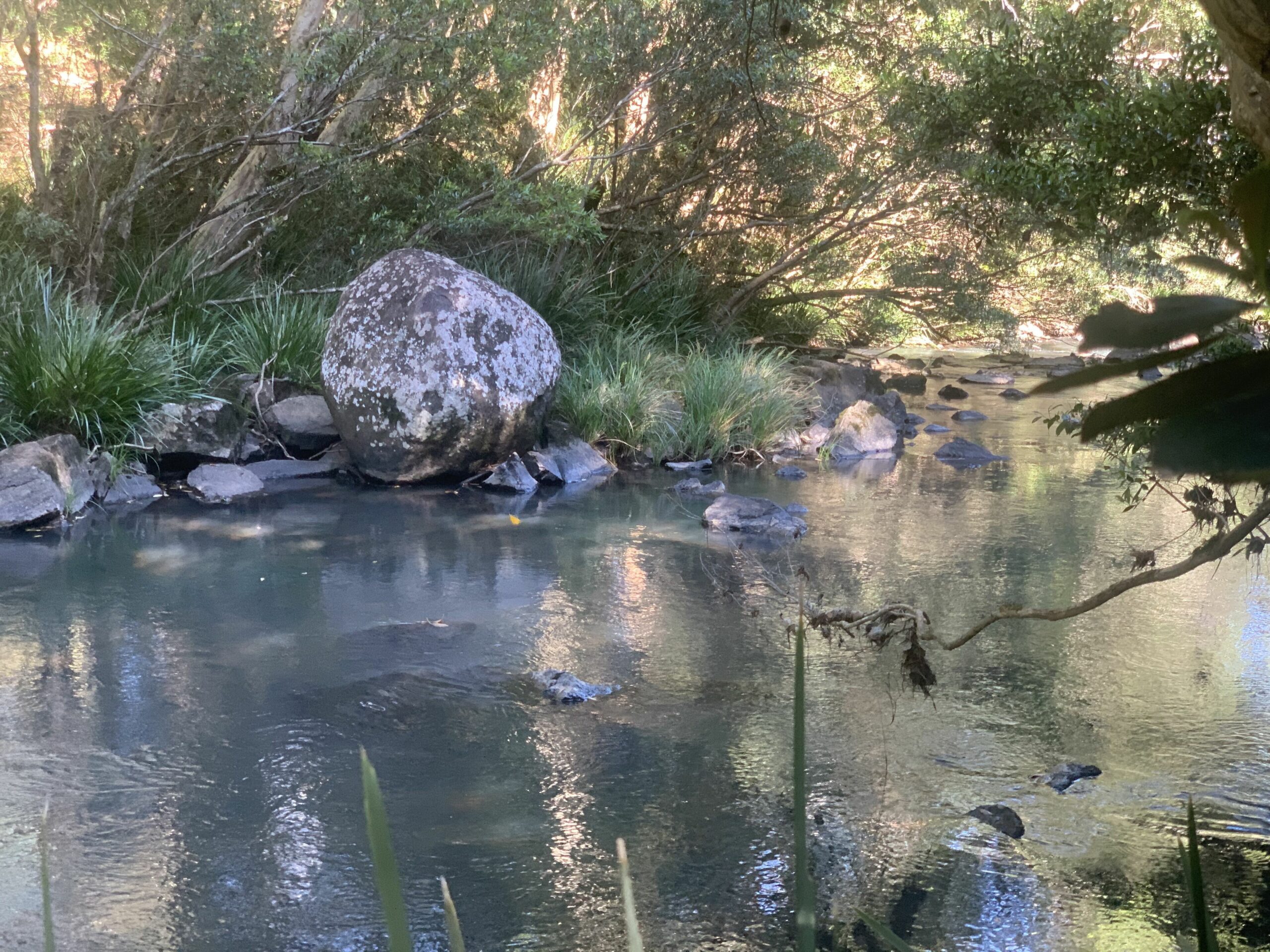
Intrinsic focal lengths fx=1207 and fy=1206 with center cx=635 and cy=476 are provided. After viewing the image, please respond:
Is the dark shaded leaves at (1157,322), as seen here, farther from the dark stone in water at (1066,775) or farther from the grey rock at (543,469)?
the grey rock at (543,469)

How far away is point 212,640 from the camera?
209 inches

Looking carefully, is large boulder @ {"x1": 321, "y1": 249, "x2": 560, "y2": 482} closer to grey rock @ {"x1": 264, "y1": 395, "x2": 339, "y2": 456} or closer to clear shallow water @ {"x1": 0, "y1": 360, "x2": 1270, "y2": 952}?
grey rock @ {"x1": 264, "y1": 395, "x2": 339, "y2": 456}

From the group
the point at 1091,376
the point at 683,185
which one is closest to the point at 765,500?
the point at 683,185

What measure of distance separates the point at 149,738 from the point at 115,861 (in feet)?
3.02

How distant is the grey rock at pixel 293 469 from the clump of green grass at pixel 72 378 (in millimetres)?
816

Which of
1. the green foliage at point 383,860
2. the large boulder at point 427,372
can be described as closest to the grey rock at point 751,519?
the large boulder at point 427,372

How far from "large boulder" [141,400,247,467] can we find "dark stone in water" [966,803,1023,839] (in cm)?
674

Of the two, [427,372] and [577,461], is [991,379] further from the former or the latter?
[427,372]

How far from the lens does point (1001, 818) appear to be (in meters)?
3.65

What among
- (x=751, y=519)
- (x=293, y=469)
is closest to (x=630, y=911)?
(x=751, y=519)

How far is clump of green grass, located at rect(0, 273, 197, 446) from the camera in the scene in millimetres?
8312

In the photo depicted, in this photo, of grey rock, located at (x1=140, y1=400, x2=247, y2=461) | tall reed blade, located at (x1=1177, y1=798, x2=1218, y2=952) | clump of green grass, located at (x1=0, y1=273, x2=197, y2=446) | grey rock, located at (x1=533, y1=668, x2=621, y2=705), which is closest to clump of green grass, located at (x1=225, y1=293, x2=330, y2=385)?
grey rock, located at (x1=140, y1=400, x2=247, y2=461)

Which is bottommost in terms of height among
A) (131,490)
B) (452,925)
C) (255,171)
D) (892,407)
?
(131,490)

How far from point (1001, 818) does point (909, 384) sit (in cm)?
1275
